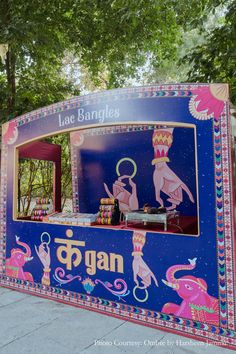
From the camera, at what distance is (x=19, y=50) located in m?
6.17

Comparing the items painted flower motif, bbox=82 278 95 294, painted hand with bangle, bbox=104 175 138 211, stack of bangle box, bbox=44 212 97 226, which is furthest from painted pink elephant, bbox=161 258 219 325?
painted hand with bangle, bbox=104 175 138 211

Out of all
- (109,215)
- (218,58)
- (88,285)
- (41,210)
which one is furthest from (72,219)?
(218,58)

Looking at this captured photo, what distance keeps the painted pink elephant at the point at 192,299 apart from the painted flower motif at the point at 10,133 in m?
Result: 2.82

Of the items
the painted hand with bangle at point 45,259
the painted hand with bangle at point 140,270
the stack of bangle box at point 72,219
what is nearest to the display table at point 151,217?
the painted hand with bangle at point 140,270

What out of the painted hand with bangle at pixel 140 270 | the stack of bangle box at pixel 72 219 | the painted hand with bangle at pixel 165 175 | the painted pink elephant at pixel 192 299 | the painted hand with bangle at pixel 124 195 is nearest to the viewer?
the painted pink elephant at pixel 192 299

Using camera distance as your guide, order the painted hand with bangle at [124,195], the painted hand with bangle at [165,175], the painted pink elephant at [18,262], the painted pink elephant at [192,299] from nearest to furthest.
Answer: the painted pink elephant at [192,299]
the painted pink elephant at [18,262]
the painted hand with bangle at [165,175]
the painted hand with bangle at [124,195]

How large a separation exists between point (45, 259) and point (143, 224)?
4.42 feet

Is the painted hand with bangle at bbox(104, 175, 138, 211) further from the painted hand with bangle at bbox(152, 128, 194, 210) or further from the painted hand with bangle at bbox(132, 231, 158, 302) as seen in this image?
the painted hand with bangle at bbox(132, 231, 158, 302)

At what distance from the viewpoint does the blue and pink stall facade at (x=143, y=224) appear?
10.00 feet

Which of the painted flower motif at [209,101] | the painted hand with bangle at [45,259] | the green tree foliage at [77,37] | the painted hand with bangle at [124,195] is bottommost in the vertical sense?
the painted hand with bangle at [45,259]

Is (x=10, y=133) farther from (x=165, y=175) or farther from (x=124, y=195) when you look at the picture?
(x=165, y=175)

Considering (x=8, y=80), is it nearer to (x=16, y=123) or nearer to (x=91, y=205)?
(x=16, y=123)

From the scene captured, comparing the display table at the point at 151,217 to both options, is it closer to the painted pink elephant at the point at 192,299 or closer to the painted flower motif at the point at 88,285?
the painted pink elephant at the point at 192,299

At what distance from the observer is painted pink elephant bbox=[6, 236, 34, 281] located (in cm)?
442
